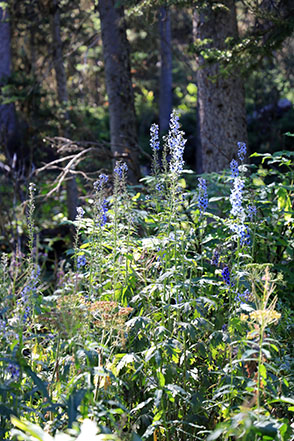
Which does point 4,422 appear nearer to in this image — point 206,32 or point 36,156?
point 206,32

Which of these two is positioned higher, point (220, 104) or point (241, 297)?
point (220, 104)

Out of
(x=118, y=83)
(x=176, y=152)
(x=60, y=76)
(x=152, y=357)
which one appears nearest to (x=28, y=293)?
(x=152, y=357)

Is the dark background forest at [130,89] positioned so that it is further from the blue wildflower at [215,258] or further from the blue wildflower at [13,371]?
the blue wildflower at [13,371]

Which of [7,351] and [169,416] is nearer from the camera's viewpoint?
[7,351]

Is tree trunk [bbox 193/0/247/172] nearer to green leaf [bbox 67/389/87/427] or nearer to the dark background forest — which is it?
the dark background forest

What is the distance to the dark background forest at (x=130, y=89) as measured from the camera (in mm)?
6555

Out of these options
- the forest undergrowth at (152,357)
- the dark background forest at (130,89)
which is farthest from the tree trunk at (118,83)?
the forest undergrowth at (152,357)

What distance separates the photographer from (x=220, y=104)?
7.02m

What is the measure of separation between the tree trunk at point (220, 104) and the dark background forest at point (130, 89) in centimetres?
1

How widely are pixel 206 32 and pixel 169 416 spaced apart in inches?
210

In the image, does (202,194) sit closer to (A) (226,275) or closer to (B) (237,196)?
(A) (226,275)

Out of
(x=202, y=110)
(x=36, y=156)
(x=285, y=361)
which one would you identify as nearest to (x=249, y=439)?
(x=285, y=361)

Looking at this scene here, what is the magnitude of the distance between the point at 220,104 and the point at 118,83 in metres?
1.60

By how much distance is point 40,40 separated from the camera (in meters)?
15.4
